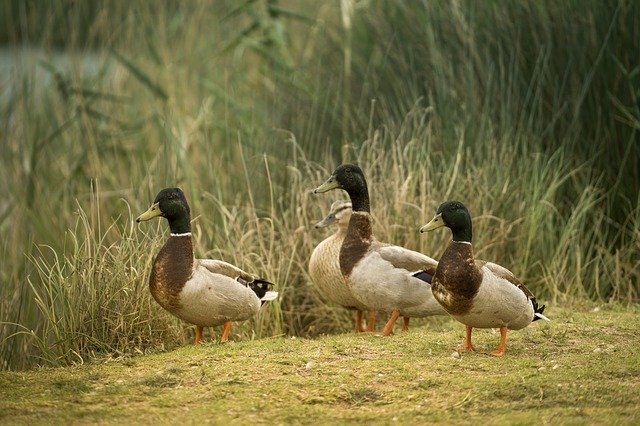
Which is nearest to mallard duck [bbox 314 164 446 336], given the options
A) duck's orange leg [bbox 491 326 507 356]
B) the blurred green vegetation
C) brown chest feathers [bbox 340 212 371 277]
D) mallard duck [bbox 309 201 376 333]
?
brown chest feathers [bbox 340 212 371 277]

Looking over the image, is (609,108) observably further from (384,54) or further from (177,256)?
(177,256)

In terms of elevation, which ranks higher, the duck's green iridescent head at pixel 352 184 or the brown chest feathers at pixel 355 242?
the duck's green iridescent head at pixel 352 184

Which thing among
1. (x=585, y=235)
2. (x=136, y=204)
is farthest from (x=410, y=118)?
(x=136, y=204)

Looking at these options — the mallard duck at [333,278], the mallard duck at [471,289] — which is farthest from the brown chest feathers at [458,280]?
the mallard duck at [333,278]

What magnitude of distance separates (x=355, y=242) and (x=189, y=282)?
112 cm

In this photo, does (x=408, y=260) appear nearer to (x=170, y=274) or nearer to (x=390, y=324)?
(x=390, y=324)

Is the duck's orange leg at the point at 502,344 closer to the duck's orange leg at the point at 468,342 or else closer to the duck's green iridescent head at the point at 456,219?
the duck's orange leg at the point at 468,342

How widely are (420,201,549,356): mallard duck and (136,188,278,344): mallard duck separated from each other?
1169 mm

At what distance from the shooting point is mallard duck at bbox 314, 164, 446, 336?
6.38m

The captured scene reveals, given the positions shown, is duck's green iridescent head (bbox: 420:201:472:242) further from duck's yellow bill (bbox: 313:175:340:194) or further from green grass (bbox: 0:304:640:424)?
duck's yellow bill (bbox: 313:175:340:194)

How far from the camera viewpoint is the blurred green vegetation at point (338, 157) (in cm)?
720

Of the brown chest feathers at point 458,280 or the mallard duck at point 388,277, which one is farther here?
the mallard duck at point 388,277

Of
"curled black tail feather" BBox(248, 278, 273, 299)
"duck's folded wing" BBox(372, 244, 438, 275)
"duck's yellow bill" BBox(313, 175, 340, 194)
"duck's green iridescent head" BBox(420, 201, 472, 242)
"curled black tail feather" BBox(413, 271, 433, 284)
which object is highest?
"duck's yellow bill" BBox(313, 175, 340, 194)

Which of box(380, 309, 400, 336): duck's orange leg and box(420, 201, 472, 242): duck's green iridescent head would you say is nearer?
box(420, 201, 472, 242): duck's green iridescent head
